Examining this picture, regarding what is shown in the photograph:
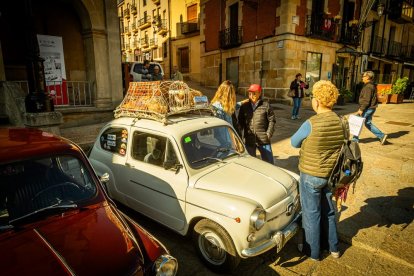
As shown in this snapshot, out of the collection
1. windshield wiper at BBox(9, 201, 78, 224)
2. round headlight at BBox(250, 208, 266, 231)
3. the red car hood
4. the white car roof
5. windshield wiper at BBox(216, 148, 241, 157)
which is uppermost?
the white car roof

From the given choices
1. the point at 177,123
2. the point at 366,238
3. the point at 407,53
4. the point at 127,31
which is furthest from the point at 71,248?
the point at 127,31

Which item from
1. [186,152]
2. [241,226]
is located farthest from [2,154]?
[241,226]

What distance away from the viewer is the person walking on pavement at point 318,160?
285cm

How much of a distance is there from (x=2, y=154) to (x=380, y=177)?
20.8 feet

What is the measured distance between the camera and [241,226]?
2.65 m

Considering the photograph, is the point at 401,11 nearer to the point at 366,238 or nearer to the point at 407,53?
the point at 407,53

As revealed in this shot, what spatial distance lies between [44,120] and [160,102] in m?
3.64

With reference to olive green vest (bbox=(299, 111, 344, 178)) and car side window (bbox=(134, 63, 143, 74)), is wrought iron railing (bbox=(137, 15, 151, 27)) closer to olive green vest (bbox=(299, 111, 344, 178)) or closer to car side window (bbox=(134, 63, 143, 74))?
car side window (bbox=(134, 63, 143, 74))

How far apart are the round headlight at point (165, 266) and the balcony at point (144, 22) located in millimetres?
36531

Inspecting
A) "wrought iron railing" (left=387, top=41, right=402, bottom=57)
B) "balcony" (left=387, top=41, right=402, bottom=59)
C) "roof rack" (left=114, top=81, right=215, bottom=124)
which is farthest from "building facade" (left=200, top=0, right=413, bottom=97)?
"roof rack" (left=114, top=81, right=215, bottom=124)

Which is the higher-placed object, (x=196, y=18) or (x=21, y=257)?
(x=196, y=18)

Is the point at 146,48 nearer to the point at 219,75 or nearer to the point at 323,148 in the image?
the point at 219,75

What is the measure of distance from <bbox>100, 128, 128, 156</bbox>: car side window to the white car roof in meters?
0.13

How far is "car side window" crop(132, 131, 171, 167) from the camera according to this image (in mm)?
3502
